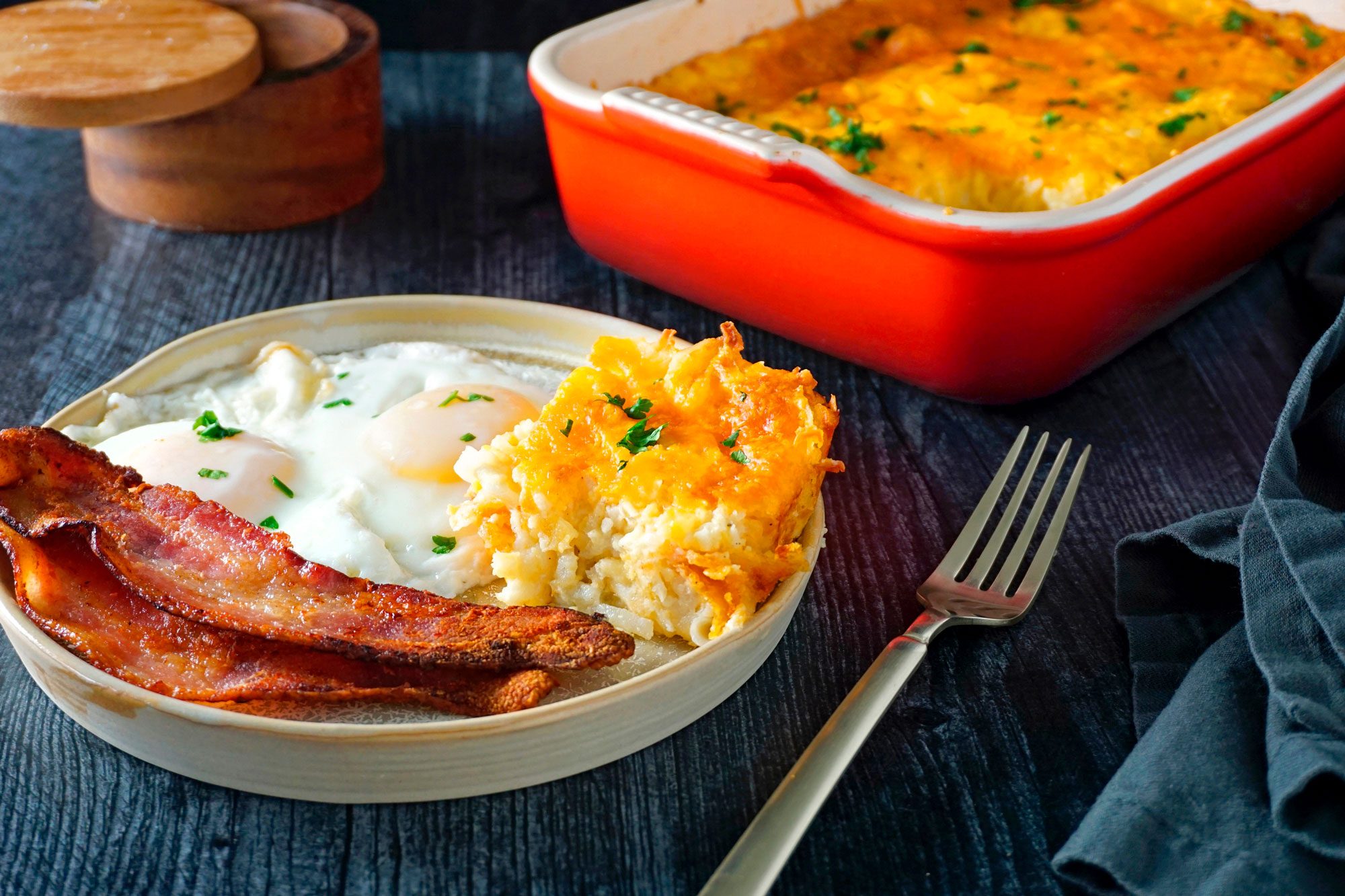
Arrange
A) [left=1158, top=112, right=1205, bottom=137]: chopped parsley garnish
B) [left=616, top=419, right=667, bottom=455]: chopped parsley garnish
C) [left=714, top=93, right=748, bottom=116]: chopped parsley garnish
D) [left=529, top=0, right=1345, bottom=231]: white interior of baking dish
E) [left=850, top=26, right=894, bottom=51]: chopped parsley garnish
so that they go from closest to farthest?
[left=616, top=419, right=667, bottom=455]: chopped parsley garnish, [left=529, top=0, right=1345, bottom=231]: white interior of baking dish, [left=1158, top=112, right=1205, bottom=137]: chopped parsley garnish, [left=714, top=93, right=748, bottom=116]: chopped parsley garnish, [left=850, top=26, right=894, bottom=51]: chopped parsley garnish

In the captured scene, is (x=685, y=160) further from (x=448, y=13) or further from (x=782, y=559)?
(x=448, y=13)

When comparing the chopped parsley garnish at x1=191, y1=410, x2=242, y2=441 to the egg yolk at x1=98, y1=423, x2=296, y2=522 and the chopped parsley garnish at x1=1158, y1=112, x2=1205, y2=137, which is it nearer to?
the egg yolk at x1=98, y1=423, x2=296, y2=522

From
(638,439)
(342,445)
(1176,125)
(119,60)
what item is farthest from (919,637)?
(119,60)

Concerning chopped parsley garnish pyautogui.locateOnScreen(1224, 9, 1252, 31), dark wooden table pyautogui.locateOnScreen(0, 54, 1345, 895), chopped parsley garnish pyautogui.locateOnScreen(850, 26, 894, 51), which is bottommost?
dark wooden table pyautogui.locateOnScreen(0, 54, 1345, 895)

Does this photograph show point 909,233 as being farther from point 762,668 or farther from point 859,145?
point 762,668

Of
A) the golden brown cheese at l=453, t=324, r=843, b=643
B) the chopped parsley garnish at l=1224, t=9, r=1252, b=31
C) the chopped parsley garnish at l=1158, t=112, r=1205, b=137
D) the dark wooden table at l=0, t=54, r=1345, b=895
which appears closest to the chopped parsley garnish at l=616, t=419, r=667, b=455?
the golden brown cheese at l=453, t=324, r=843, b=643

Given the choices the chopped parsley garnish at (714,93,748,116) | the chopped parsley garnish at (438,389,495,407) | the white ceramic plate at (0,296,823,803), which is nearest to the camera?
the white ceramic plate at (0,296,823,803)

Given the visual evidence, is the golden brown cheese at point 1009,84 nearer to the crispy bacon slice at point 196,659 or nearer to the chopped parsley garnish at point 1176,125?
the chopped parsley garnish at point 1176,125
